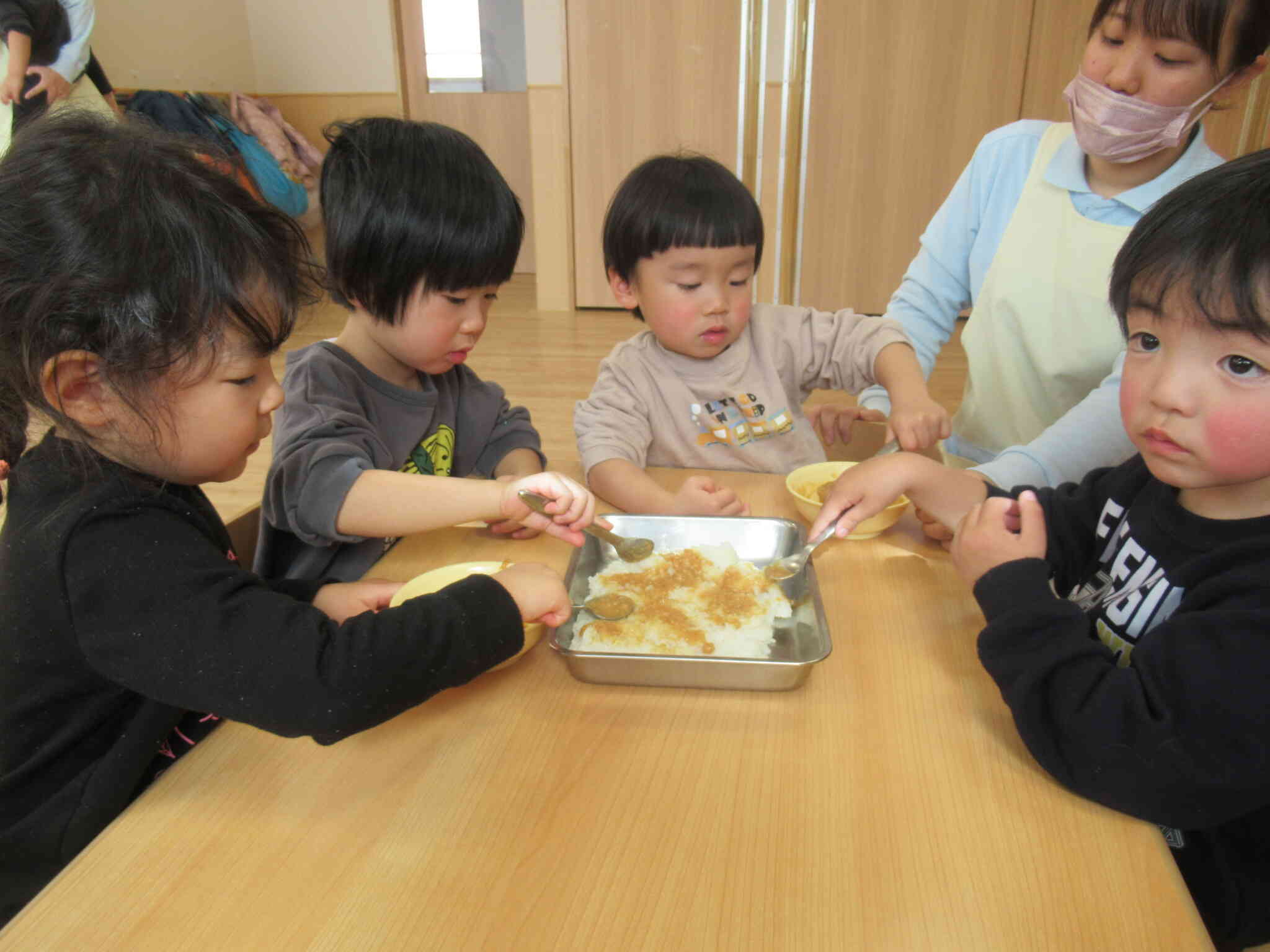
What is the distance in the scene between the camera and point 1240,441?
1.91 feet

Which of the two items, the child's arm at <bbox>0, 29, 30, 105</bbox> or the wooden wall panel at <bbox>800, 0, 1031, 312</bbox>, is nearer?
the child's arm at <bbox>0, 29, 30, 105</bbox>

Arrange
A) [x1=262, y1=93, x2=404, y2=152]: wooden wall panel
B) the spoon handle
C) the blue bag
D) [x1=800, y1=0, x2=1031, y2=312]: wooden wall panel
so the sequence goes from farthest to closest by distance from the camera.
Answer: [x1=262, y1=93, x2=404, y2=152]: wooden wall panel, the blue bag, [x1=800, y1=0, x2=1031, y2=312]: wooden wall panel, the spoon handle

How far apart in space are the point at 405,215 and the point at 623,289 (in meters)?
0.44

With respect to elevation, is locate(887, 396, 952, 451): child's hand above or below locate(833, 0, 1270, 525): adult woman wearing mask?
below

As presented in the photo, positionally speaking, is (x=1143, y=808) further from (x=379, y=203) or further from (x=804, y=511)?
(x=379, y=203)

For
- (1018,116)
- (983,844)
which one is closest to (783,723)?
(983,844)

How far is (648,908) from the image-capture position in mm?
470

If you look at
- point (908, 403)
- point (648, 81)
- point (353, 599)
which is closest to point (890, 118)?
point (648, 81)

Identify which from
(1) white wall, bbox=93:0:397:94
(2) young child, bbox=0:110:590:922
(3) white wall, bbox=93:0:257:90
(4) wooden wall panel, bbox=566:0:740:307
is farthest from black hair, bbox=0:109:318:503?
(1) white wall, bbox=93:0:397:94

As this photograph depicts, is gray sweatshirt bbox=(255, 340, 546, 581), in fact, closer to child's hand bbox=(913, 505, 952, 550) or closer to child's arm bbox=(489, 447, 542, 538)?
child's arm bbox=(489, 447, 542, 538)

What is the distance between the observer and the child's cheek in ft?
1.88

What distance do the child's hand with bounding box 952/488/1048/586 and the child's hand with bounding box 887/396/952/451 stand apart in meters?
0.31

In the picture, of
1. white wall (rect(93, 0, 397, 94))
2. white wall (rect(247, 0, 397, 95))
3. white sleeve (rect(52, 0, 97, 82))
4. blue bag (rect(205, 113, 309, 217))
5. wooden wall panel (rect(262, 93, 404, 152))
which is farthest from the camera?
wooden wall panel (rect(262, 93, 404, 152))

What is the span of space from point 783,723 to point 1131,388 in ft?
1.26
